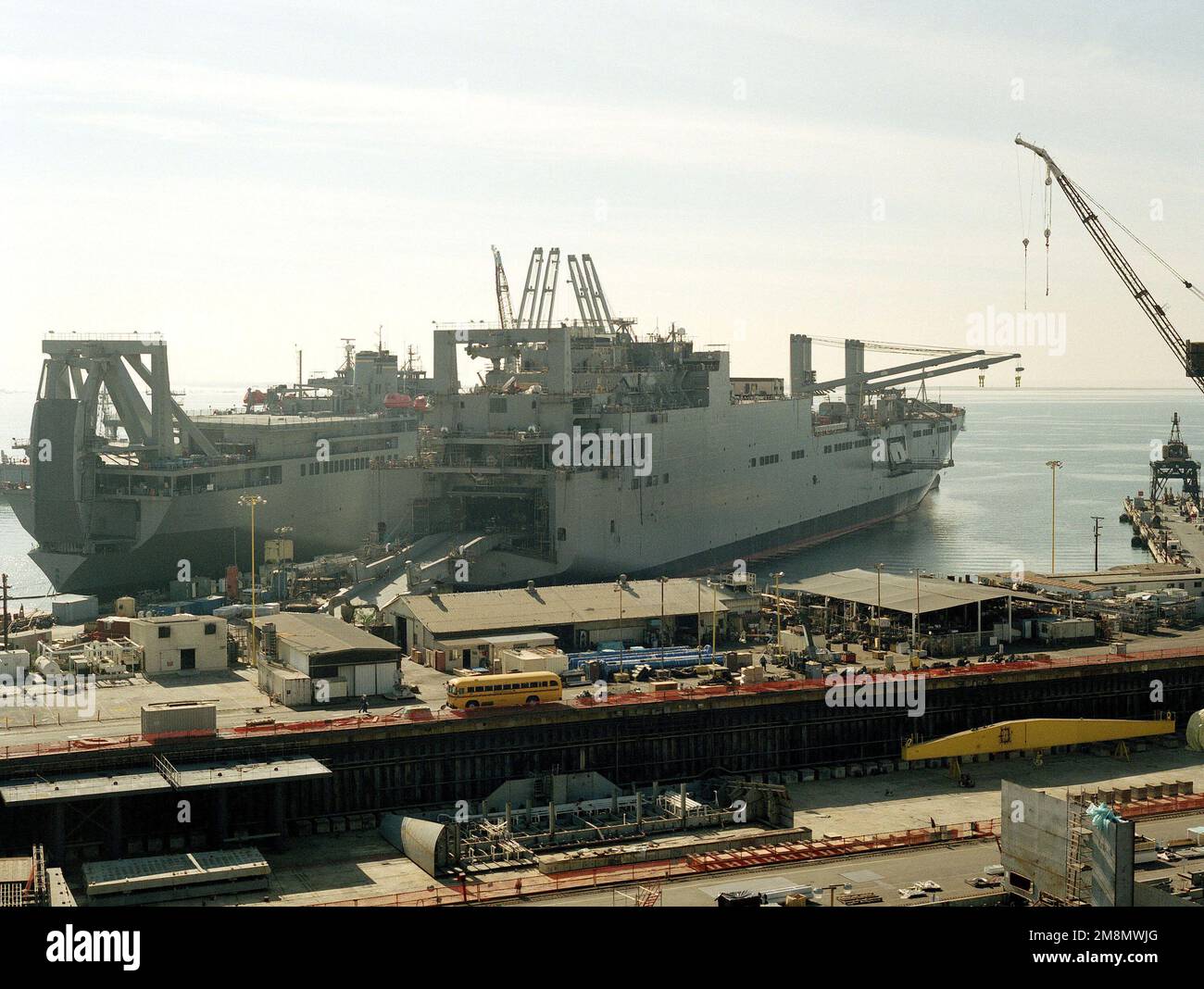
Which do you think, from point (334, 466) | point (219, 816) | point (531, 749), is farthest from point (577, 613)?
point (334, 466)

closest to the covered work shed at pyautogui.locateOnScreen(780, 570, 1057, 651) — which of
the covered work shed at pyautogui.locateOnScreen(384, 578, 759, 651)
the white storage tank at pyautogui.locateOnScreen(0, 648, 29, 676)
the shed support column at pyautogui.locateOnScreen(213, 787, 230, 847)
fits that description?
the covered work shed at pyautogui.locateOnScreen(384, 578, 759, 651)

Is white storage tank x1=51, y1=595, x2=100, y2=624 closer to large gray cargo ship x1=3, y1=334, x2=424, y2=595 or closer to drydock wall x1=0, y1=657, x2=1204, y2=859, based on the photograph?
large gray cargo ship x1=3, y1=334, x2=424, y2=595

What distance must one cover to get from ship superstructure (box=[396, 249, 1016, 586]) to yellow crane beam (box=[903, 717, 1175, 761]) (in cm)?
2485

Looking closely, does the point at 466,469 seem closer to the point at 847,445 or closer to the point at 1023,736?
the point at 1023,736

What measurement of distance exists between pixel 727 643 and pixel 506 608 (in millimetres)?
8434

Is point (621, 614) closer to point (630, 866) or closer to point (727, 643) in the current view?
point (727, 643)

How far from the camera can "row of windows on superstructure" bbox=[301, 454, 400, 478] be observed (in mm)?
77875

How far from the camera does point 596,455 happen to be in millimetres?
69312

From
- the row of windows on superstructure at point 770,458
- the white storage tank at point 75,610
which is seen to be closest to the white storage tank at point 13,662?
the white storage tank at point 75,610

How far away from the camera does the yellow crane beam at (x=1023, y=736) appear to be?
46.7 m

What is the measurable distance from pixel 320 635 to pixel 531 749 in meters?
8.86
